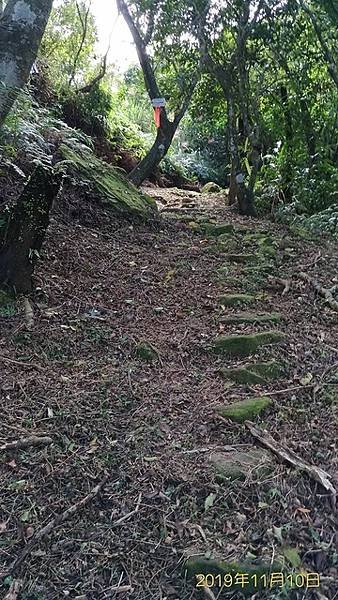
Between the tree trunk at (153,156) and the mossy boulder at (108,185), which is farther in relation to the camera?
the tree trunk at (153,156)

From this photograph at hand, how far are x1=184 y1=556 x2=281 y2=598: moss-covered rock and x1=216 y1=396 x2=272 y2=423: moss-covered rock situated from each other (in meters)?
0.75

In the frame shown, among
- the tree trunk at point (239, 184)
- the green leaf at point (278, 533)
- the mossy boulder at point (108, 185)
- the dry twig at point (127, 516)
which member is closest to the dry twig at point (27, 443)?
the dry twig at point (127, 516)

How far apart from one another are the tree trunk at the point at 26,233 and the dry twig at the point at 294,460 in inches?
69.4

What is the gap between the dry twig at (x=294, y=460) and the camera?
81.4 inches

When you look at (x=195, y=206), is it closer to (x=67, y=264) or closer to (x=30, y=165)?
(x=30, y=165)

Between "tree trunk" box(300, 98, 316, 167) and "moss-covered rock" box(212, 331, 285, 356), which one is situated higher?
"tree trunk" box(300, 98, 316, 167)

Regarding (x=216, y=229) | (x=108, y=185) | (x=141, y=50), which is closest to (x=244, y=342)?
(x=216, y=229)

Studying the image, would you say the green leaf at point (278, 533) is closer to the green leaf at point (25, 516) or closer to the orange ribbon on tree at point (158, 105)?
the green leaf at point (25, 516)

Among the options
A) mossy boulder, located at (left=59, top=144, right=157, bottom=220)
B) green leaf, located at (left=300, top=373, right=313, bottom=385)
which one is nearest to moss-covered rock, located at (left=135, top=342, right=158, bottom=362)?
green leaf, located at (left=300, top=373, right=313, bottom=385)

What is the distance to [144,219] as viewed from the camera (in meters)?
5.13

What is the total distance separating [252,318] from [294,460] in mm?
1234

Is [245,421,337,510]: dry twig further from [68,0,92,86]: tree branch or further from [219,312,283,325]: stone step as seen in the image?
[68,0,92,86]: tree branch

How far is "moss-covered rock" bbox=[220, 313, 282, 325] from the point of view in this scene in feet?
10.7

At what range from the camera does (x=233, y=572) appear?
177cm
